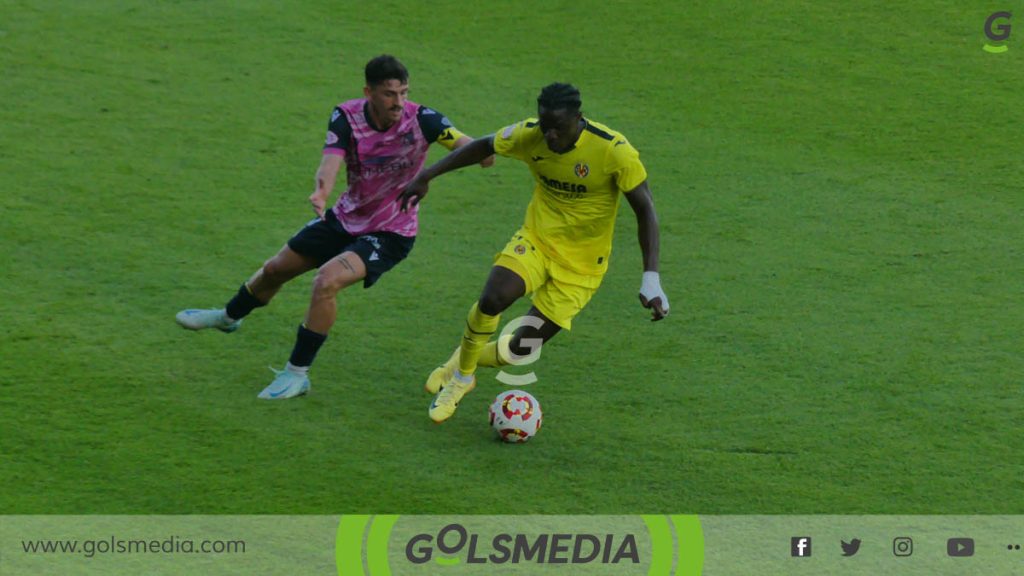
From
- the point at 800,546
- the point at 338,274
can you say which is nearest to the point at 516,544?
the point at 800,546

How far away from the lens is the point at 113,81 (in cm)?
1369

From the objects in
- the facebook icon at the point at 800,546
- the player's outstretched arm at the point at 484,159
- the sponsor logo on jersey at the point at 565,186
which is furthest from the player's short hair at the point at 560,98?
the facebook icon at the point at 800,546

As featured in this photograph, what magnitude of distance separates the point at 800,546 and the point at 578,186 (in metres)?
2.52

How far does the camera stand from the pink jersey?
28.1 ft

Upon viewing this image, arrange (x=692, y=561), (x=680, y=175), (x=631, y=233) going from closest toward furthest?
(x=692, y=561)
(x=631, y=233)
(x=680, y=175)

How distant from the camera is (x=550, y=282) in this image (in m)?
8.40

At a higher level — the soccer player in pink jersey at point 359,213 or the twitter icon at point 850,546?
the soccer player in pink jersey at point 359,213

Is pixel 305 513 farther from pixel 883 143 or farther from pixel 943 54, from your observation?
pixel 943 54

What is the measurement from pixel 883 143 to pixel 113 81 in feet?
24.3

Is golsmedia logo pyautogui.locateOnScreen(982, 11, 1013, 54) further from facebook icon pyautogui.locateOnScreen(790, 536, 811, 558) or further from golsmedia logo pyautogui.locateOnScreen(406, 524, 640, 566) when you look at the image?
golsmedia logo pyautogui.locateOnScreen(406, 524, 640, 566)

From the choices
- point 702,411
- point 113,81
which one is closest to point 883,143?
point 702,411

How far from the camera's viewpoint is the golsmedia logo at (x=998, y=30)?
14516 millimetres

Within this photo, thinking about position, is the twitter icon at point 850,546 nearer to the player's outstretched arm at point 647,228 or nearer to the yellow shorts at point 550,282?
the player's outstretched arm at point 647,228

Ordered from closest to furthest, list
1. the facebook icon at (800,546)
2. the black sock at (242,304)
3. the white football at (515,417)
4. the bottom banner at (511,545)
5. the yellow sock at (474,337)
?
the bottom banner at (511,545) → the facebook icon at (800,546) → the white football at (515,417) → the yellow sock at (474,337) → the black sock at (242,304)
